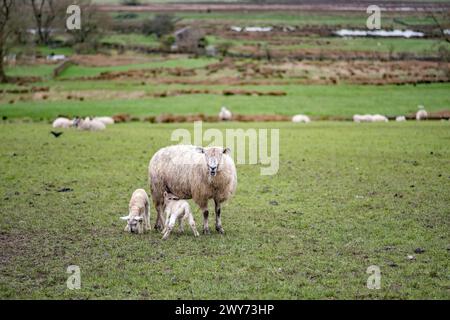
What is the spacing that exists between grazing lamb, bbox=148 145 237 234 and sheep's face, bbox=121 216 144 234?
69cm

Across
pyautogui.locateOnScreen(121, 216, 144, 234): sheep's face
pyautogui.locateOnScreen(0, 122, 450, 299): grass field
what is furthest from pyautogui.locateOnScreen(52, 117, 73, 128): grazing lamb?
pyautogui.locateOnScreen(121, 216, 144, 234): sheep's face

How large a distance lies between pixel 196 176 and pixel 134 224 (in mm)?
1889

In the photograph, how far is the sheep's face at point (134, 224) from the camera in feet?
43.9

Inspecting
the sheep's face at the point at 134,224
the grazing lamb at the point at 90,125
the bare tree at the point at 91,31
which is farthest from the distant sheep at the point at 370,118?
the bare tree at the point at 91,31

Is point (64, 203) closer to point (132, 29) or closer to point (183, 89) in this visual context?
point (183, 89)

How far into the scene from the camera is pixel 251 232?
530 inches

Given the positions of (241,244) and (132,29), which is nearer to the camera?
(241,244)

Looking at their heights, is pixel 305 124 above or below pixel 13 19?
below

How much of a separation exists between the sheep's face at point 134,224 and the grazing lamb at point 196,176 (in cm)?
69

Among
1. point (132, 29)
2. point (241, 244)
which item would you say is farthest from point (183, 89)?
point (132, 29)

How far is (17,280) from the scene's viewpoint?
10.1 m

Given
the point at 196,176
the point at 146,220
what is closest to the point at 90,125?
the point at 146,220
